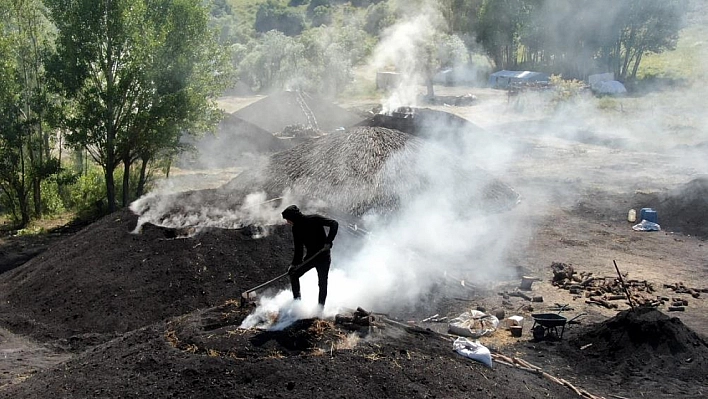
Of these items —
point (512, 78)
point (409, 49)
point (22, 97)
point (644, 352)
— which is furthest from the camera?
point (512, 78)

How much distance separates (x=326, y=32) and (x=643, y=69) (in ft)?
82.1

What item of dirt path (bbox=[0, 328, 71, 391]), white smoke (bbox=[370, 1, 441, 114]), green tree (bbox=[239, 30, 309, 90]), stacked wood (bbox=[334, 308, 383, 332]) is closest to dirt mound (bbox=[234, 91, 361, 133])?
white smoke (bbox=[370, 1, 441, 114])

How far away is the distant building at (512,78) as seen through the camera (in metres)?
46.4

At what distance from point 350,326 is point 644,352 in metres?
4.57

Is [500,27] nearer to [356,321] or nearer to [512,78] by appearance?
[512,78]

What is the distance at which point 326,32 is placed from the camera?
186 feet

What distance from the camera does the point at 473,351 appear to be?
27.5ft

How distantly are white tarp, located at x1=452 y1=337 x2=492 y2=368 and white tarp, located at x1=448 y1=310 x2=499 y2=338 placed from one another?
2.36 metres

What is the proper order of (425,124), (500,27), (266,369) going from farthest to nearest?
(500,27) < (425,124) < (266,369)

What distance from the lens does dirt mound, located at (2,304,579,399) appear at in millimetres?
6789

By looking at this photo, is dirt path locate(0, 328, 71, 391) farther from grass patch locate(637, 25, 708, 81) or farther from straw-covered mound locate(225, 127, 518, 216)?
grass patch locate(637, 25, 708, 81)

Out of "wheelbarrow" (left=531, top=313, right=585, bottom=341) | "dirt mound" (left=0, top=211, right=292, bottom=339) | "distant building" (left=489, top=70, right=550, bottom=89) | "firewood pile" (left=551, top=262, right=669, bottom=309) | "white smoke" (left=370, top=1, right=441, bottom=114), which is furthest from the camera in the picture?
"distant building" (left=489, top=70, right=550, bottom=89)

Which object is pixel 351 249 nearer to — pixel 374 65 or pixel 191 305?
pixel 191 305

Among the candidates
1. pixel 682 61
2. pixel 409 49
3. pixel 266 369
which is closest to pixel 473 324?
pixel 266 369
